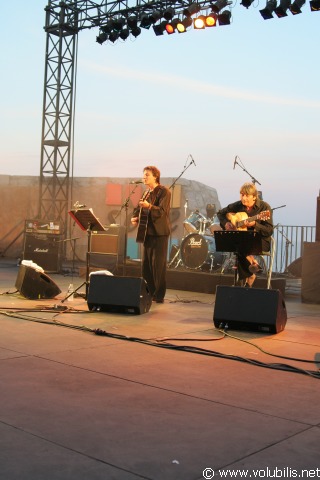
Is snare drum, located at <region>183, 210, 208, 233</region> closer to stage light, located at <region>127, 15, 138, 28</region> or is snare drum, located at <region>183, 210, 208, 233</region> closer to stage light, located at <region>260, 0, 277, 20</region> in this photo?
stage light, located at <region>260, 0, 277, 20</region>

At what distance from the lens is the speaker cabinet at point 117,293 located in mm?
6617

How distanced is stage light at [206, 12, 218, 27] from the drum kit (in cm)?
379

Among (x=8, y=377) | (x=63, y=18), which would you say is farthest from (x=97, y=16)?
(x=8, y=377)

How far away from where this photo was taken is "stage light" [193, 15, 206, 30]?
11.3 meters

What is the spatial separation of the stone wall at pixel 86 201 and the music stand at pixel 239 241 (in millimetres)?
10459

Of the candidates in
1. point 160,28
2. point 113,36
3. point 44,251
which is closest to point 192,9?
point 160,28

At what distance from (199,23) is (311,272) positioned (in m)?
5.56

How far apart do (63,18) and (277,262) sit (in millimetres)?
7979

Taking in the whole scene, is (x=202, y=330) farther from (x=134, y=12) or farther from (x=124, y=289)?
(x=134, y=12)

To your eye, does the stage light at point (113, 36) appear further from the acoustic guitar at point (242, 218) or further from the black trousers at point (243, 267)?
the black trousers at point (243, 267)

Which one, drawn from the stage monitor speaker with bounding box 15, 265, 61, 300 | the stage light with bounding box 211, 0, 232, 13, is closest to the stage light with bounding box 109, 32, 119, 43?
the stage light with bounding box 211, 0, 232, 13

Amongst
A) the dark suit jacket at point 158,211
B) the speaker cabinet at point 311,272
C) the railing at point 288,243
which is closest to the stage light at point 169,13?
the railing at point 288,243

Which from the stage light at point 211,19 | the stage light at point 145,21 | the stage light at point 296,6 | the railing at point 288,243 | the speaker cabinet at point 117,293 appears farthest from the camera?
the railing at point 288,243

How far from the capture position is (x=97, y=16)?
549 inches
